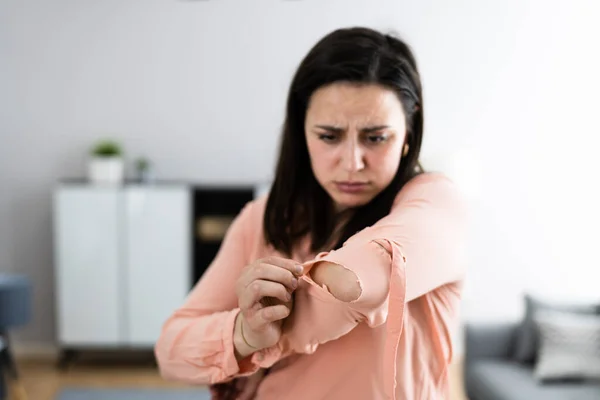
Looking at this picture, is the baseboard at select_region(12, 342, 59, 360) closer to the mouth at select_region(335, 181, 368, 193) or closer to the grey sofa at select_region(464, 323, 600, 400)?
the grey sofa at select_region(464, 323, 600, 400)

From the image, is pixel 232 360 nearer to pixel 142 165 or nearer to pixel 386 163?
pixel 386 163

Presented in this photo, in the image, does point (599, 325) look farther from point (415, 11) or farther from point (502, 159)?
point (415, 11)

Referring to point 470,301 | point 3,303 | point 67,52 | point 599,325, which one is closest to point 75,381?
point 3,303

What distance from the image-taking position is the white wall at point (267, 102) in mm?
3896

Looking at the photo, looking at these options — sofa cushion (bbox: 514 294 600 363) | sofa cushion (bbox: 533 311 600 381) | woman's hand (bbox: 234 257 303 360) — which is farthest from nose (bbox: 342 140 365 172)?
sofa cushion (bbox: 514 294 600 363)

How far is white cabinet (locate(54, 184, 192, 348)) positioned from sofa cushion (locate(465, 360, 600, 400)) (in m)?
1.52

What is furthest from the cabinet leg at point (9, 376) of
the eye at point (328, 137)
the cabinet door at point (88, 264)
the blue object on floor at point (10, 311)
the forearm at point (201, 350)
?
the eye at point (328, 137)

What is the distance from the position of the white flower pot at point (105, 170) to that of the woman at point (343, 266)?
3.01 meters

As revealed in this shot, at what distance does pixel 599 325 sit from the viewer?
299 cm

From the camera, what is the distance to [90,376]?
12.1ft

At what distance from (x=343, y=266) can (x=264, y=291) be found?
0.09m

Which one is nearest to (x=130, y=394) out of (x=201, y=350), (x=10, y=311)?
(x=10, y=311)

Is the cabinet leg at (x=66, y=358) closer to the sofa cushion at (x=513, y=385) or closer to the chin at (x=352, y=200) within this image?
the sofa cushion at (x=513, y=385)

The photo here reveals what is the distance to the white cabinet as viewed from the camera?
3.67 meters
